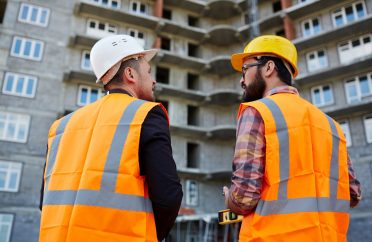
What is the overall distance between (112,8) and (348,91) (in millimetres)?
16416

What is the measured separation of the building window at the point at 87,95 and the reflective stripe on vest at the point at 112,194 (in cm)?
2157

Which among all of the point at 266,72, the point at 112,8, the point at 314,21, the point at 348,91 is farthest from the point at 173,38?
the point at 266,72

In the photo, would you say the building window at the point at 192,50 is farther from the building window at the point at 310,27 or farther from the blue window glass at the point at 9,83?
the blue window glass at the point at 9,83

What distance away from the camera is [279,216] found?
2.08 m

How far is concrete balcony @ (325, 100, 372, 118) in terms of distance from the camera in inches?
790

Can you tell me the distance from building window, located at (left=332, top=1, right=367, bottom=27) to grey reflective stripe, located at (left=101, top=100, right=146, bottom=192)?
23965 mm

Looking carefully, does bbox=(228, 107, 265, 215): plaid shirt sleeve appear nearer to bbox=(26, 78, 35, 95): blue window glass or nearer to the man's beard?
the man's beard

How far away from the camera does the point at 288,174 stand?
7.09 feet

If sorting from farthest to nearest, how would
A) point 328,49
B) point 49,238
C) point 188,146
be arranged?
1. point 188,146
2. point 328,49
3. point 49,238

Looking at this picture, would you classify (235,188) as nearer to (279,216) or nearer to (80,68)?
(279,216)

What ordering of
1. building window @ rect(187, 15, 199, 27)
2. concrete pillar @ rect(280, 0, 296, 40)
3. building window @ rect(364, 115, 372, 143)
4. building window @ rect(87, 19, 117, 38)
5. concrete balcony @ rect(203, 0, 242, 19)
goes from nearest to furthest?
building window @ rect(364, 115, 372, 143) < concrete pillar @ rect(280, 0, 296, 40) < building window @ rect(87, 19, 117, 38) < concrete balcony @ rect(203, 0, 242, 19) < building window @ rect(187, 15, 199, 27)

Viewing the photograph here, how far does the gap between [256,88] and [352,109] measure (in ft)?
65.5

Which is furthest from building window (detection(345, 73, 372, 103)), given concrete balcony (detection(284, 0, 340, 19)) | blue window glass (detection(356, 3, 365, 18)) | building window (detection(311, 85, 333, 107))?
concrete balcony (detection(284, 0, 340, 19))

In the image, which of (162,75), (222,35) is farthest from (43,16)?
(222,35)
